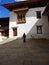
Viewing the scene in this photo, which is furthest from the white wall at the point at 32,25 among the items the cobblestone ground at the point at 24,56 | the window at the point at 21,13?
the cobblestone ground at the point at 24,56

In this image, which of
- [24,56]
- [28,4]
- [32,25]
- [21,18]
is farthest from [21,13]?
[24,56]

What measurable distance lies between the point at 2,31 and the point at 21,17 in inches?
227

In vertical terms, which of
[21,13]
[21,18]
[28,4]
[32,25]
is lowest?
[32,25]

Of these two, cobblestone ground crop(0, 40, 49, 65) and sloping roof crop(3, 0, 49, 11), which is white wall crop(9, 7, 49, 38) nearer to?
sloping roof crop(3, 0, 49, 11)

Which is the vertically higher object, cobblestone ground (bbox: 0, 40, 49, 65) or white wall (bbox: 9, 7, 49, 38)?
white wall (bbox: 9, 7, 49, 38)

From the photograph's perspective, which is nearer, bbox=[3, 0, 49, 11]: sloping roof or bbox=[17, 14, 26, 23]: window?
bbox=[3, 0, 49, 11]: sloping roof

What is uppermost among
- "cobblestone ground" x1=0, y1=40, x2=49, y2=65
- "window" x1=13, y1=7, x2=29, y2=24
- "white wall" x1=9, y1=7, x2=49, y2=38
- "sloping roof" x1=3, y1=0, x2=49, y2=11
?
"sloping roof" x1=3, y1=0, x2=49, y2=11

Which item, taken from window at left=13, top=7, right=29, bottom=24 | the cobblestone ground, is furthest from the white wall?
the cobblestone ground

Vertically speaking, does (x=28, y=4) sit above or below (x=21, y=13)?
above

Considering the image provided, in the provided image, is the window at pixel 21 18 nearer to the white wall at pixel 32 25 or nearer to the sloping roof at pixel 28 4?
the white wall at pixel 32 25

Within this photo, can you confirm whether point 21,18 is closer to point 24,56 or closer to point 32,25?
point 32,25

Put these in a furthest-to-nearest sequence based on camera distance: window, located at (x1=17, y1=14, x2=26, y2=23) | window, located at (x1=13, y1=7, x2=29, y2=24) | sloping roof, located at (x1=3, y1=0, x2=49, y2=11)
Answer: window, located at (x1=17, y1=14, x2=26, y2=23) → window, located at (x1=13, y1=7, x2=29, y2=24) → sloping roof, located at (x1=3, y1=0, x2=49, y2=11)

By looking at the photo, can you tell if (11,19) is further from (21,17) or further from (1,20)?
(1,20)

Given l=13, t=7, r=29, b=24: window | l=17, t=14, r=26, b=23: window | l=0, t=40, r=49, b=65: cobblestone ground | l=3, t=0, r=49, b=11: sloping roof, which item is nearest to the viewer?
l=0, t=40, r=49, b=65: cobblestone ground
